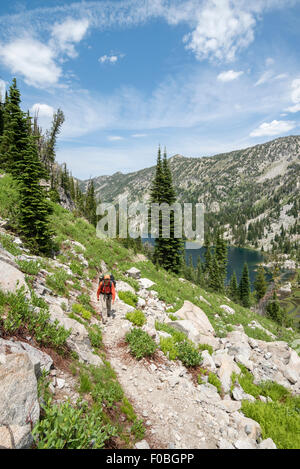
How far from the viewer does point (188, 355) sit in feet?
24.6

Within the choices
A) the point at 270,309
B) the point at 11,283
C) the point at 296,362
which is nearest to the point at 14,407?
the point at 11,283

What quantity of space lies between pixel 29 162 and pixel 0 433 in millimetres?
13281

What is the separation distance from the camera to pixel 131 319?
9.02 meters

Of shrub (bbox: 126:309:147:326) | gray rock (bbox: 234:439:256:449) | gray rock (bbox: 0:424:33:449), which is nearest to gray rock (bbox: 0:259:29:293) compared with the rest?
gray rock (bbox: 0:424:33:449)

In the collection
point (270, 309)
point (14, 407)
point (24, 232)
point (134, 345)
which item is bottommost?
point (270, 309)

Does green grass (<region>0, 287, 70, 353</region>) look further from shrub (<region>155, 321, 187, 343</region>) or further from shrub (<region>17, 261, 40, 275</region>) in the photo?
shrub (<region>155, 321, 187, 343</region>)

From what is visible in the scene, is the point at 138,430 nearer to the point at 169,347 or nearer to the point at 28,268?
the point at 169,347

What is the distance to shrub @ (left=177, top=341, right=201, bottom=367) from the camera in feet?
24.2

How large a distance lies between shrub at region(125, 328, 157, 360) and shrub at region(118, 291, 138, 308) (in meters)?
3.50

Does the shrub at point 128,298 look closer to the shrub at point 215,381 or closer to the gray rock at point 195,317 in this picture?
the gray rock at point 195,317

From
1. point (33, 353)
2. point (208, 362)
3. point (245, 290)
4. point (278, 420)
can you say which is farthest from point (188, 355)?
point (245, 290)

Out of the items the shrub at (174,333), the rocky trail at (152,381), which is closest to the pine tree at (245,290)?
the rocky trail at (152,381)
